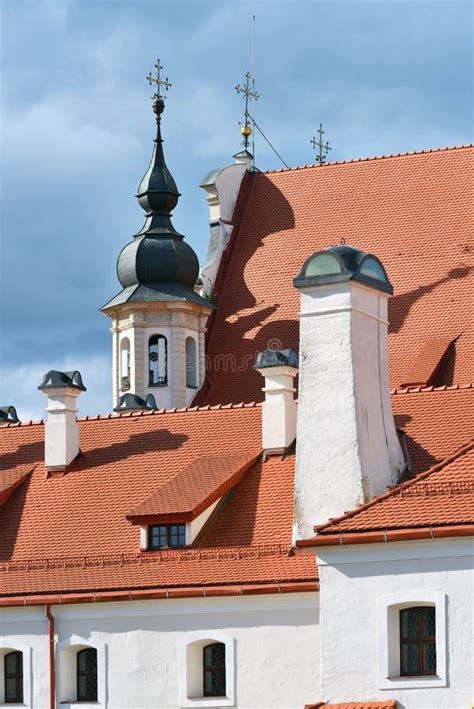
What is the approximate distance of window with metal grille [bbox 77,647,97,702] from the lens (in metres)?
41.2

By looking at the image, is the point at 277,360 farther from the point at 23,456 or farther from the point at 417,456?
the point at 23,456

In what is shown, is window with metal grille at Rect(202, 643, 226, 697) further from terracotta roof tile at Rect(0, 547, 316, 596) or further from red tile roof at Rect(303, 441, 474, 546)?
red tile roof at Rect(303, 441, 474, 546)

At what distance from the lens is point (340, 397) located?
40.0 m

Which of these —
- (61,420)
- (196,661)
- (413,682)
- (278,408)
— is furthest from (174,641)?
(61,420)

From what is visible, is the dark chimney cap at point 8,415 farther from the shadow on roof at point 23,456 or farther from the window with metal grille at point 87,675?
the window with metal grille at point 87,675

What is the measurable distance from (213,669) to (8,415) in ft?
41.7

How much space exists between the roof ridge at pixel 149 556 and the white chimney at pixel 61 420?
136 inches

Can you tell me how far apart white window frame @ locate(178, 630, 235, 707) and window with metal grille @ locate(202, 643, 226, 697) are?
0.30 feet

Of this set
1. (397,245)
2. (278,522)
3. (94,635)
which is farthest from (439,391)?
(397,245)

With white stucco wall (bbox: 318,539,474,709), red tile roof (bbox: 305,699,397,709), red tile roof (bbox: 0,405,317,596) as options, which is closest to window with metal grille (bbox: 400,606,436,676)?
white stucco wall (bbox: 318,539,474,709)

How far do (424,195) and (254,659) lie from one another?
1977 centimetres

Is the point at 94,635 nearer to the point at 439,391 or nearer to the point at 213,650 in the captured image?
the point at 213,650

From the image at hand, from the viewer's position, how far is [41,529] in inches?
1729

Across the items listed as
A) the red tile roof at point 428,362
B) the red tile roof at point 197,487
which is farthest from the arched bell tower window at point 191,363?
the red tile roof at point 197,487
